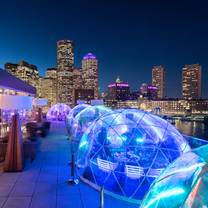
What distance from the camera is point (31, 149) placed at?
41.5 ft

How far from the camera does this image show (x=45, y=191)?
8523 mm

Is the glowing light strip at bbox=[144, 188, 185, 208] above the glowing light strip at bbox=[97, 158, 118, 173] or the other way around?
above

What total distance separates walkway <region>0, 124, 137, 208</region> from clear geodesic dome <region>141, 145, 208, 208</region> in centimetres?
318

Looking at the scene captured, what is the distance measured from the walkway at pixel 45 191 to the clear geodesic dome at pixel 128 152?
58 cm

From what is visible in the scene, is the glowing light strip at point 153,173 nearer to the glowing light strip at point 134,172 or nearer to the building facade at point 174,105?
the glowing light strip at point 134,172

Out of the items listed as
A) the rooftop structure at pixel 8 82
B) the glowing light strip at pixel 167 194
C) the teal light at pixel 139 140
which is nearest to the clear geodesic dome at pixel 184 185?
the glowing light strip at pixel 167 194

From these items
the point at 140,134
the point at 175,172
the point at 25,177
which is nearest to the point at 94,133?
the point at 140,134

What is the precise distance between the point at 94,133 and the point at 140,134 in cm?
147

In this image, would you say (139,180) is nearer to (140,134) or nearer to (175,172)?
(140,134)

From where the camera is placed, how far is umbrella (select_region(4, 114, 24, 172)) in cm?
1069

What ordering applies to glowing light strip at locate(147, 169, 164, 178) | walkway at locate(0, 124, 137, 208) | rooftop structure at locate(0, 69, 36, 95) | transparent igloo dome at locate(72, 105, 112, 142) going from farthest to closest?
transparent igloo dome at locate(72, 105, 112, 142) → rooftop structure at locate(0, 69, 36, 95) → glowing light strip at locate(147, 169, 164, 178) → walkway at locate(0, 124, 137, 208)

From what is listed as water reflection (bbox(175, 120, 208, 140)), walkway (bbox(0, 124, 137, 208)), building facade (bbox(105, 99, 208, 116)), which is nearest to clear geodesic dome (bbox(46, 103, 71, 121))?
water reflection (bbox(175, 120, 208, 140))

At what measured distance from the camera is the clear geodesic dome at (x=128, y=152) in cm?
884

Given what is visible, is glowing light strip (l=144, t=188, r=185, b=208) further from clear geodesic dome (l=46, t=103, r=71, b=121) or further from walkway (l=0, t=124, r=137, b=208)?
clear geodesic dome (l=46, t=103, r=71, b=121)
